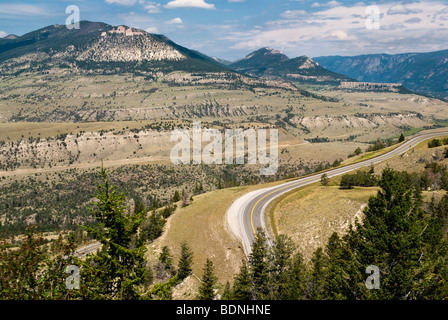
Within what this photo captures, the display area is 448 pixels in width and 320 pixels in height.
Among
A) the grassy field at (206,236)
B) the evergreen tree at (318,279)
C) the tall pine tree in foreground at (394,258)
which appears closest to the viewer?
the tall pine tree in foreground at (394,258)

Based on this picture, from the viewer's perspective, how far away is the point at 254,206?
5522 centimetres

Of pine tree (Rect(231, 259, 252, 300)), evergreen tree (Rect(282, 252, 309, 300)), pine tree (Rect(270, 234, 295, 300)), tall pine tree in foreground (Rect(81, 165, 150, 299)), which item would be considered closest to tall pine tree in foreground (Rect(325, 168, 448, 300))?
evergreen tree (Rect(282, 252, 309, 300))

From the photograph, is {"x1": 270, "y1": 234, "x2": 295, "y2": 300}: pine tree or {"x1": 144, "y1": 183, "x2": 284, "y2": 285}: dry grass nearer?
{"x1": 270, "y1": 234, "x2": 295, "y2": 300}: pine tree

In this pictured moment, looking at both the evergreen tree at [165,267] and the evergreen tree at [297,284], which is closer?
the evergreen tree at [297,284]

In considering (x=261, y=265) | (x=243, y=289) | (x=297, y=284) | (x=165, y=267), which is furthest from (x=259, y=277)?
(x=165, y=267)

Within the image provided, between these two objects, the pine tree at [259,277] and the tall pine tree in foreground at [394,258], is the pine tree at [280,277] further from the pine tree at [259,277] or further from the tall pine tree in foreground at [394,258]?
the tall pine tree in foreground at [394,258]

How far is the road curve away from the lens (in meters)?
47.0

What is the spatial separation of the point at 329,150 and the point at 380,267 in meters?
146

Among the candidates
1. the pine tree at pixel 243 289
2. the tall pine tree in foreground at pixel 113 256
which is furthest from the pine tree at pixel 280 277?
the tall pine tree in foreground at pixel 113 256

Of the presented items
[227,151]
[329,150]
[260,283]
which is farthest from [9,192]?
[329,150]

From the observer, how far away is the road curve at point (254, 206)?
47000mm

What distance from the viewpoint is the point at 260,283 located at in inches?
1142

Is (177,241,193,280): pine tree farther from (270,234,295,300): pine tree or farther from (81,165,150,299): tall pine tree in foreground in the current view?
(81,165,150,299): tall pine tree in foreground

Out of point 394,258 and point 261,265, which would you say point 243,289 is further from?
point 394,258
